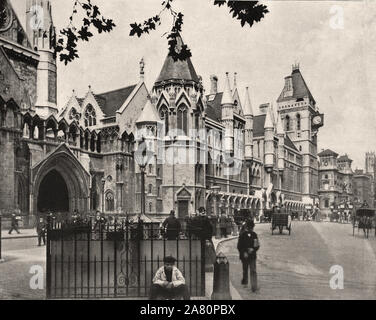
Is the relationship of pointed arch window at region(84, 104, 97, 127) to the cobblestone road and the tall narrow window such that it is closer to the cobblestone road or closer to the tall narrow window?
the tall narrow window

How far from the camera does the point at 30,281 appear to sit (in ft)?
31.3

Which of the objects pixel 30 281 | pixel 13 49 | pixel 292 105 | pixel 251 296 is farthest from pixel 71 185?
pixel 292 105

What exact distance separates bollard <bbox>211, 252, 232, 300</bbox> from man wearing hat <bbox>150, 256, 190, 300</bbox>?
709mm

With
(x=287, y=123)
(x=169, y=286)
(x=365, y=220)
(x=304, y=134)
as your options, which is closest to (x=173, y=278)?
(x=169, y=286)

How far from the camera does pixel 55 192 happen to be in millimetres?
23141

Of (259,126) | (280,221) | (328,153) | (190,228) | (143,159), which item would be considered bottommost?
(280,221)

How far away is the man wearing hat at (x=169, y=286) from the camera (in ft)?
25.9

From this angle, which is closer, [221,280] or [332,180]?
[221,280]

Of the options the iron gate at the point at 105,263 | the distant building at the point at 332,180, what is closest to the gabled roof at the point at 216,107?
the iron gate at the point at 105,263

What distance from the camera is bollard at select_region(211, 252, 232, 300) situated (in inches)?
325

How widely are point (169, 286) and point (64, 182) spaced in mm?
16912

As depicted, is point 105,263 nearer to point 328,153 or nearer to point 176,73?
point 176,73

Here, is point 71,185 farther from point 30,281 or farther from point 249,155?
point 249,155

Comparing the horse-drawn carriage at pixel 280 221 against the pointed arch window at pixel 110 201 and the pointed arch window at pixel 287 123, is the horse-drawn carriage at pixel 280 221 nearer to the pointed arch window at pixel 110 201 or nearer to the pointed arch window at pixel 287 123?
the pointed arch window at pixel 110 201
